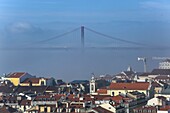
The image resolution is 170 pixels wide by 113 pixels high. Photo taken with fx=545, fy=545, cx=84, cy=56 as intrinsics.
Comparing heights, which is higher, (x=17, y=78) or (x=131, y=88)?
(x=17, y=78)

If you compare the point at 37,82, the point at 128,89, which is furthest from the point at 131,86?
the point at 37,82

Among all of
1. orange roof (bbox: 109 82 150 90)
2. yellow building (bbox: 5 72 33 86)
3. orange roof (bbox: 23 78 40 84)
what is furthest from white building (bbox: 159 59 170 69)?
orange roof (bbox: 109 82 150 90)

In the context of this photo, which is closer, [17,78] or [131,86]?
[131,86]

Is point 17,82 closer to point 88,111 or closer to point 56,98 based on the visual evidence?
point 56,98

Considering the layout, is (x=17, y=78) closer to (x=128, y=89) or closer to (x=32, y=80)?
(x=32, y=80)

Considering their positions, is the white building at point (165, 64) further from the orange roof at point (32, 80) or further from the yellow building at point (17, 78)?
the orange roof at point (32, 80)

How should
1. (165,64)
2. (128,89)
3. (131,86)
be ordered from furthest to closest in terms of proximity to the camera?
(165,64)
(131,86)
(128,89)

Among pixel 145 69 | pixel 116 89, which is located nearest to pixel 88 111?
pixel 116 89

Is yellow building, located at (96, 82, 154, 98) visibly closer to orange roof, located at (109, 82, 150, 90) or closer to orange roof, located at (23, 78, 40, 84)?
orange roof, located at (109, 82, 150, 90)

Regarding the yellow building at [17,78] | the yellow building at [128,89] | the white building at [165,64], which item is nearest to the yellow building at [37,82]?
the yellow building at [17,78]

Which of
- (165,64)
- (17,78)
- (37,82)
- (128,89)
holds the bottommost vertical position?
(128,89)

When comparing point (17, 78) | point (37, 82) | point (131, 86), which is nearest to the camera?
point (131, 86)
